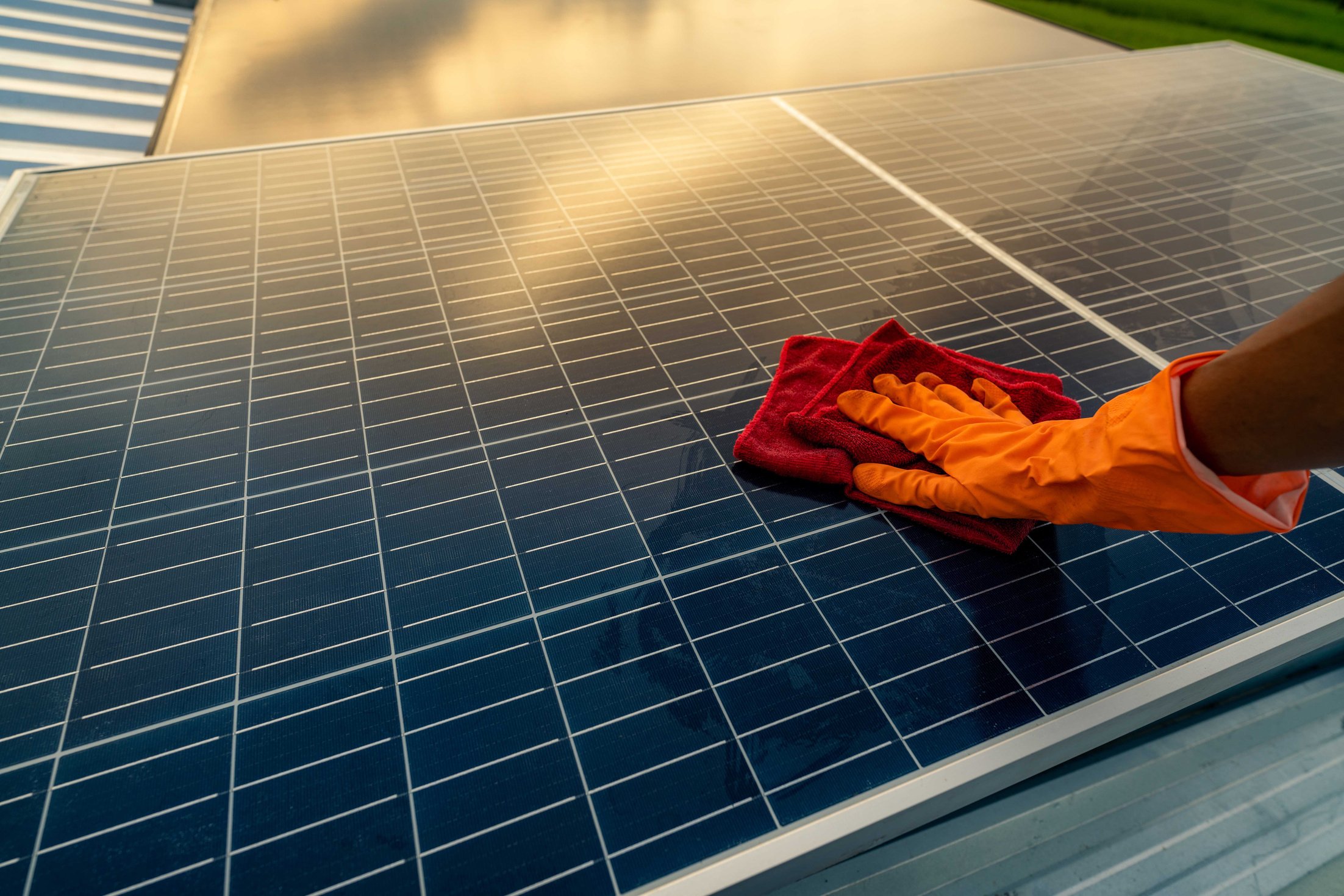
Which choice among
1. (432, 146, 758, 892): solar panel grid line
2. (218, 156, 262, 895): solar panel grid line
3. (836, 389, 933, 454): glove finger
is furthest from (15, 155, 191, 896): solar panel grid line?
(836, 389, 933, 454): glove finger

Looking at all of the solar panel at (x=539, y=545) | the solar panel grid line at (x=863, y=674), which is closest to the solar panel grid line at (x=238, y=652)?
the solar panel at (x=539, y=545)

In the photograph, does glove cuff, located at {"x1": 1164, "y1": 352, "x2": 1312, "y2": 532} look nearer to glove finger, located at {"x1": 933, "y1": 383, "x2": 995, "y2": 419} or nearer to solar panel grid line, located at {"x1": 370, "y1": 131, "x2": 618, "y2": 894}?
glove finger, located at {"x1": 933, "y1": 383, "x2": 995, "y2": 419}

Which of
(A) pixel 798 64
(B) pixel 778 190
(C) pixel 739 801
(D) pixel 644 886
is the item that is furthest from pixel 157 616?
(A) pixel 798 64

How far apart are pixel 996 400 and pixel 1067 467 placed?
62 centimetres

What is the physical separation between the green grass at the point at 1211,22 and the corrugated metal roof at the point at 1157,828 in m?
5.59

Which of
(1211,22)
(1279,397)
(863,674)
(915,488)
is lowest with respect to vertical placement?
(863,674)

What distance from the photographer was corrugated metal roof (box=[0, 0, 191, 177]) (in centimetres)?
364

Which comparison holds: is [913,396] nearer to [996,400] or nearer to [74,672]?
[996,400]

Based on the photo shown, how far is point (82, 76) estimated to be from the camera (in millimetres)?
4215

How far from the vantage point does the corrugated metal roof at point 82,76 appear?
3.64m

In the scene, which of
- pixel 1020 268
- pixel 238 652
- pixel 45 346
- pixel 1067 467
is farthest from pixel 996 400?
pixel 45 346

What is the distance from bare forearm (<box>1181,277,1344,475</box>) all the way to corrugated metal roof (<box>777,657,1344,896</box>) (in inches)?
34.0

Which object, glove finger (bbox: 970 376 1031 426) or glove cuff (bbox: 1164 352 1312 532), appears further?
glove finger (bbox: 970 376 1031 426)

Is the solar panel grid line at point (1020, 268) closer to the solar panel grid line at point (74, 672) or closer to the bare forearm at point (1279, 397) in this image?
the bare forearm at point (1279, 397)
